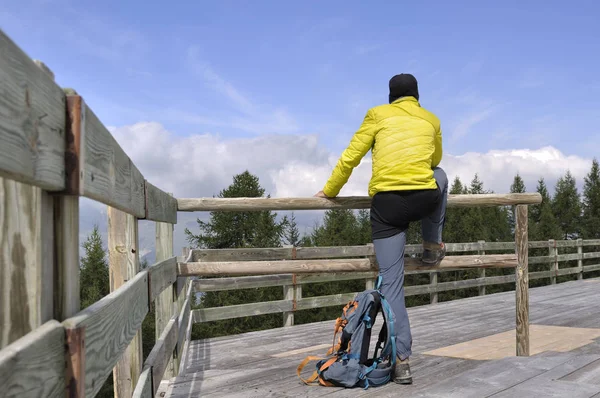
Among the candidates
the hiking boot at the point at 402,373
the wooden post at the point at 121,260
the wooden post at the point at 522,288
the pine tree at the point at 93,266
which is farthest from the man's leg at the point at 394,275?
the pine tree at the point at 93,266

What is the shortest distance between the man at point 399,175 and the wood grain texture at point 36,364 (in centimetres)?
250

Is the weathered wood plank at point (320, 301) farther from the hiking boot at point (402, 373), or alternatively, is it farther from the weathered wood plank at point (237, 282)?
the hiking boot at point (402, 373)

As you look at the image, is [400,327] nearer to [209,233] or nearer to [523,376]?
[523,376]

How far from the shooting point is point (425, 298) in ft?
76.3

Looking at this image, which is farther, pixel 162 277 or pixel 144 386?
pixel 162 277

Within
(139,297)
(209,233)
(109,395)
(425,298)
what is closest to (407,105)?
(139,297)

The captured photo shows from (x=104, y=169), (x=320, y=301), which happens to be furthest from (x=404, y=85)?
(x=320, y=301)

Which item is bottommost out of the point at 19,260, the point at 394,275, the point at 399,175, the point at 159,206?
the point at 394,275

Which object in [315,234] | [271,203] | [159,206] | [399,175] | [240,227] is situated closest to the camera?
[159,206]

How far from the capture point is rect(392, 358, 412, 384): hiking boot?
327cm

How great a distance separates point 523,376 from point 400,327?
74 cm

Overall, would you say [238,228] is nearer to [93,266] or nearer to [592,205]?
[93,266]

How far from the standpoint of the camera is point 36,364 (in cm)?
96

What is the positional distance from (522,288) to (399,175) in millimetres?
1599
